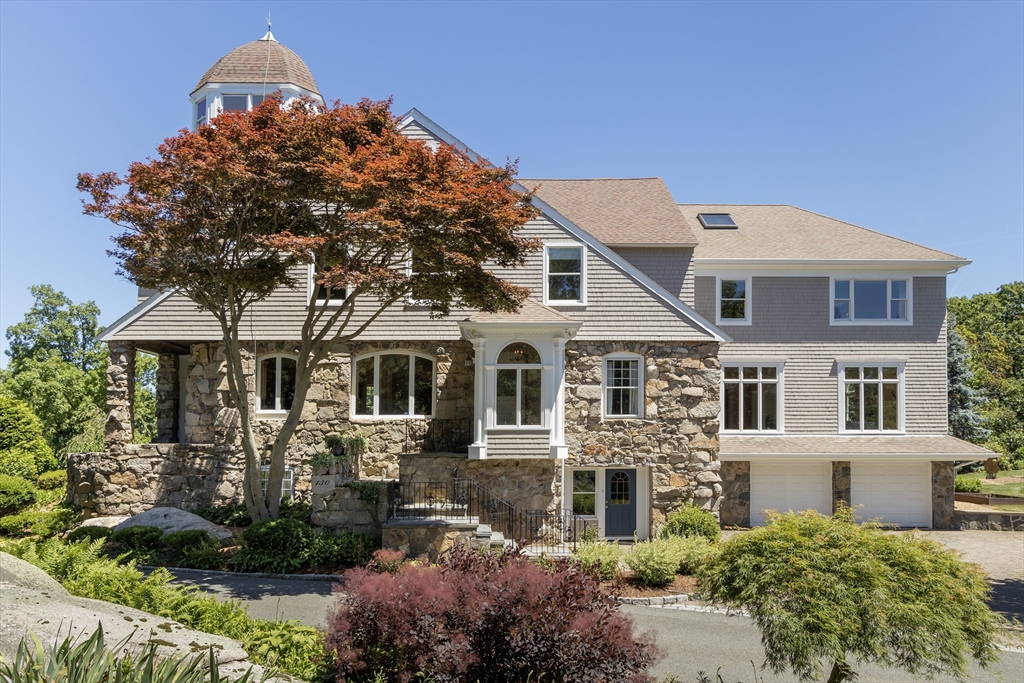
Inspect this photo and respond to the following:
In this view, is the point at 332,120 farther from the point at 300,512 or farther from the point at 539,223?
the point at 300,512

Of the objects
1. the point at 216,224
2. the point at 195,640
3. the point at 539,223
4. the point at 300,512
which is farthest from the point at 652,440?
the point at 195,640

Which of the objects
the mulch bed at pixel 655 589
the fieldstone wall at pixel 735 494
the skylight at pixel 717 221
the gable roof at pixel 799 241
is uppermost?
the skylight at pixel 717 221

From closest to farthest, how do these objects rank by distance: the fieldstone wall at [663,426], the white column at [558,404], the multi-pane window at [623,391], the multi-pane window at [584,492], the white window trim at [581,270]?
the white column at [558,404] → the fieldstone wall at [663,426] → the multi-pane window at [623,391] → the white window trim at [581,270] → the multi-pane window at [584,492]

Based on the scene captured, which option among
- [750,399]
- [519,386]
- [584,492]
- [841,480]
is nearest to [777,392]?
[750,399]

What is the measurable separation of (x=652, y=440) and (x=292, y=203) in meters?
10.5

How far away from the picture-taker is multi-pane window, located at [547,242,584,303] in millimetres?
19656

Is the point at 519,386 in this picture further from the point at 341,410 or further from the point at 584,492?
the point at 341,410

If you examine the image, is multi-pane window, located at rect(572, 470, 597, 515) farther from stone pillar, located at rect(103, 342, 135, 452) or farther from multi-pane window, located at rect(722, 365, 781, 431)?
stone pillar, located at rect(103, 342, 135, 452)

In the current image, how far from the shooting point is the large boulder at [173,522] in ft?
53.8

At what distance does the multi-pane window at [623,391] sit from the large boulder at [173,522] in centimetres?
968

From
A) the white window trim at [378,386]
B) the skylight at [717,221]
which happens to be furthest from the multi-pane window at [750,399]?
the white window trim at [378,386]

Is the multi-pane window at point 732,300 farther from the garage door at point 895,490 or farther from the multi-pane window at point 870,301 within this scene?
the garage door at point 895,490

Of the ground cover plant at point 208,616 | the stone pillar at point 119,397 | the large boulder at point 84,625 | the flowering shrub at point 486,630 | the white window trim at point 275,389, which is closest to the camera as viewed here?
the large boulder at point 84,625

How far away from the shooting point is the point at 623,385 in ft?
63.9
